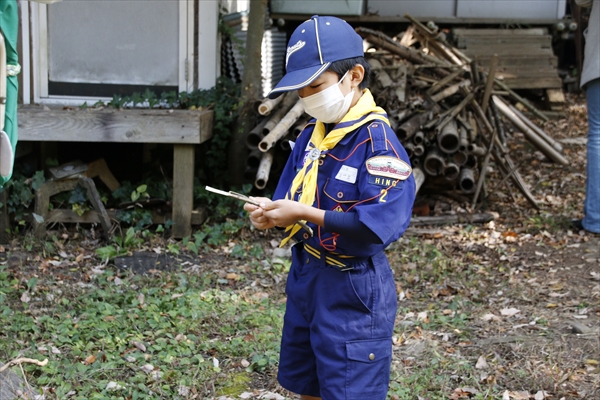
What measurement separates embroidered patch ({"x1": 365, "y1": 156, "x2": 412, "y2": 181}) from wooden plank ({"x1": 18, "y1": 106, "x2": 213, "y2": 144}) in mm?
4250

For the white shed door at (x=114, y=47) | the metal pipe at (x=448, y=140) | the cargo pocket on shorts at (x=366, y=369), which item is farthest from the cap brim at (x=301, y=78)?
the white shed door at (x=114, y=47)

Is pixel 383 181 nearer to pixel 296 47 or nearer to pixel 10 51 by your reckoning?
pixel 296 47

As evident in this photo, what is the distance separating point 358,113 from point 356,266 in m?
0.59

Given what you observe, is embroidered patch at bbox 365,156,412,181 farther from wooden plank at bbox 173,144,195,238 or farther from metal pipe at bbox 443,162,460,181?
metal pipe at bbox 443,162,460,181

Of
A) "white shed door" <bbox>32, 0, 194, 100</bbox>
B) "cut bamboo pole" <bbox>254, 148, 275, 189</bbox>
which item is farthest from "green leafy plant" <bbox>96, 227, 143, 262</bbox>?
"white shed door" <bbox>32, 0, 194, 100</bbox>

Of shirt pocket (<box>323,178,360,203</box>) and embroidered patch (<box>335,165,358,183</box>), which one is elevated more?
embroidered patch (<box>335,165,358,183</box>)

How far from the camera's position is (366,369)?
2.75 m

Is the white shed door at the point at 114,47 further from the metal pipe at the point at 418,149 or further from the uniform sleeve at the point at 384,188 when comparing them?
the uniform sleeve at the point at 384,188

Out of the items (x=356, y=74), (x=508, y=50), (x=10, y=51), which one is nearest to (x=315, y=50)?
(x=356, y=74)

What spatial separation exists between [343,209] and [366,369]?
2.00ft

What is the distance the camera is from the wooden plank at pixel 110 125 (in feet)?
21.7

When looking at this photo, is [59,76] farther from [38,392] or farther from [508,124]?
[508,124]

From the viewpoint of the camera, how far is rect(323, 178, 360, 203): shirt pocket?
8.98 feet

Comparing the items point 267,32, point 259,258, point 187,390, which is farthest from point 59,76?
point 187,390
